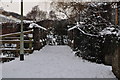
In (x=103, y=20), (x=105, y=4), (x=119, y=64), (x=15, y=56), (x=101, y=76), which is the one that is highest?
(x=105, y=4)

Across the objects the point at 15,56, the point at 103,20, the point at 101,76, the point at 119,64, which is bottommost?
the point at 15,56

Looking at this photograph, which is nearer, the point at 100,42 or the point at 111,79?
the point at 111,79

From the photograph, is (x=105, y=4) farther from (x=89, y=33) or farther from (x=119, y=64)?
(x=119, y=64)

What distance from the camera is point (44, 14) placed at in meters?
53.2

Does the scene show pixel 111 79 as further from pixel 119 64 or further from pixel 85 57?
pixel 85 57

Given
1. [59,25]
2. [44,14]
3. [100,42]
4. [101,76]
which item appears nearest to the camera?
[101,76]

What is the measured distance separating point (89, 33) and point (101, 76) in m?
4.80

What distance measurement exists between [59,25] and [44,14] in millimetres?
21768

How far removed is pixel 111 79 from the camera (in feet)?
19.5

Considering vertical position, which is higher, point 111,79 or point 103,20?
point 103,20

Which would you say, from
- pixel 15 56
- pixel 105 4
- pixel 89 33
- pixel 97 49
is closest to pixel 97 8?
pixel 105 4

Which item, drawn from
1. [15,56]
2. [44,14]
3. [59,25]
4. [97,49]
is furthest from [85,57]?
[44,14]

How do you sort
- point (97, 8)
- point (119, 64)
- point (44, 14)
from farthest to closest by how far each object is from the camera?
point (44, 14), point (97, 8), point (119, 64)

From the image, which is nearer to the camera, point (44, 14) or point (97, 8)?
point (97, 8)
